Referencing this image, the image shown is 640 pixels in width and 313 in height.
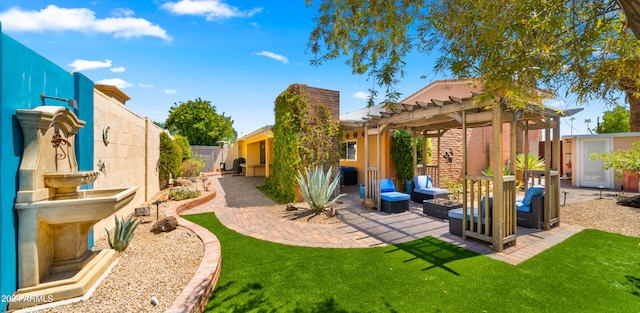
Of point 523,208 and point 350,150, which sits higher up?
point 350,150

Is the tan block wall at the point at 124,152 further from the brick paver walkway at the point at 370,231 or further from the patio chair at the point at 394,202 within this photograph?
the patio chair at the point at 394,202

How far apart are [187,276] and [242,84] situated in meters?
10.9

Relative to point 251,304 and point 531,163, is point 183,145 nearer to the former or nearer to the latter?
point 251,304

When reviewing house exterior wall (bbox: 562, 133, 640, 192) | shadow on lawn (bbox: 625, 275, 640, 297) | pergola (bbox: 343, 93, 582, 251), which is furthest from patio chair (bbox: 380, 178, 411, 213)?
house exterior wall (bbox: 562, 133, 640, 192)

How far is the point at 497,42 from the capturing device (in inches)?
104

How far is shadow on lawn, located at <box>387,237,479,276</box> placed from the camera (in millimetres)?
4195

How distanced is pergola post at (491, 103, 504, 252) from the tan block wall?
7138 millimetres

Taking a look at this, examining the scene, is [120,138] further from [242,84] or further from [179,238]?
[242,84]

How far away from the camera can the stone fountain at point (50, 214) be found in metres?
2.65

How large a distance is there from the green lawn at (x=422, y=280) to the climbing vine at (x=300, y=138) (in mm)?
4158

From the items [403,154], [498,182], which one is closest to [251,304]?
[498,182]

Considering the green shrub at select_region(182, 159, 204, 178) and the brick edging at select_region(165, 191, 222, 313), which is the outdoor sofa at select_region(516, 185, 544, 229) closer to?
the brick edging at select_region(165, 191, 222, 313)

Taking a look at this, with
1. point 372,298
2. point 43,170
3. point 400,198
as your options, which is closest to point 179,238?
point 43,170

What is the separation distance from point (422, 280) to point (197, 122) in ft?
103
